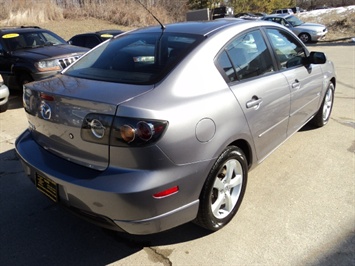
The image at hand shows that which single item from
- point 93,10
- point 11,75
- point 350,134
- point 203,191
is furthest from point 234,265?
point 93,10

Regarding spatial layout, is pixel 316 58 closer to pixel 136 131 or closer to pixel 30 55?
pixel 136 131

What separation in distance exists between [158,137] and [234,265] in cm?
109

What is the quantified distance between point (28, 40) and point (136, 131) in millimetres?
6621

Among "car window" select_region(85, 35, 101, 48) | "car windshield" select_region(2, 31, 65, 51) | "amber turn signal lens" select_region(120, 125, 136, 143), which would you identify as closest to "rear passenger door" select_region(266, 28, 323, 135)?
"amber turn signal lens" select_region(120, 125, 136, 143)

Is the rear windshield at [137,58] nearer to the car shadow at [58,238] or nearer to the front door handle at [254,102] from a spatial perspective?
the front door handle at [254,102]

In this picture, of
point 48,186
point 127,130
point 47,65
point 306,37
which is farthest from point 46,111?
point 306,37

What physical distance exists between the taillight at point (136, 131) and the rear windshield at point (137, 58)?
0.42 meters

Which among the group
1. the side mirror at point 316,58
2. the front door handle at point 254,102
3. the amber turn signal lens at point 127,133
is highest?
the side mirror at point 316,58

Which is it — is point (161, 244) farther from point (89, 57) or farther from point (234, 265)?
point (89, 57)

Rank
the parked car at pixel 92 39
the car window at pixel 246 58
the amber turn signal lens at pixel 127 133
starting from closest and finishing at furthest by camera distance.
→ the amber turn signal lens at pixel 127 133 → the car window at pixel 246 58 → the parked car at pixel 92 39

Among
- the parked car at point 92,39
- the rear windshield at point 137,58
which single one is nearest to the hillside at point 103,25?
the parked car at point 92,39

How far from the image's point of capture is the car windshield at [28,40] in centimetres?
716

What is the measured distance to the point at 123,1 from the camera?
28141 millimetres

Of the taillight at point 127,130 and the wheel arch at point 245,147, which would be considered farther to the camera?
the wheel arch at point 245,147
